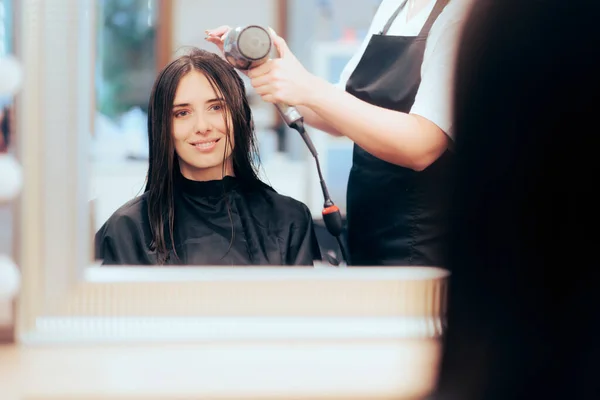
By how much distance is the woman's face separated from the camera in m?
0.89

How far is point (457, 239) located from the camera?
0.58 meters

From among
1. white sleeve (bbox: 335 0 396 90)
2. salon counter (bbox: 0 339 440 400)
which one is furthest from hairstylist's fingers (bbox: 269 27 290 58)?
salon counter (bbox: 0 339 440 400)

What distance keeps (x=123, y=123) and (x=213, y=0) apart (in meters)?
0.22

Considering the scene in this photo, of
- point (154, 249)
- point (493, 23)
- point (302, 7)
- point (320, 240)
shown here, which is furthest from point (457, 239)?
point (302, 7)

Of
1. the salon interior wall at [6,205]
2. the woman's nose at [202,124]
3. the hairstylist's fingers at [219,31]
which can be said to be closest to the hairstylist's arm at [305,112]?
the hairstylist's fingers at [219,31]

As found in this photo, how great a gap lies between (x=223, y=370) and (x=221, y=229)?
304mm

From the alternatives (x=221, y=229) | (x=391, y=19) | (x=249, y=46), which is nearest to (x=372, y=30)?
(x=391, y=19)

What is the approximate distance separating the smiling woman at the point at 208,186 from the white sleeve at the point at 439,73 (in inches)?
9.6

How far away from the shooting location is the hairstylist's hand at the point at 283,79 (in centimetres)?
75

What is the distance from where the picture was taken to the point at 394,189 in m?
0.87

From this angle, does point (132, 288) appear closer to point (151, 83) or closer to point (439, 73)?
point (151, 83)

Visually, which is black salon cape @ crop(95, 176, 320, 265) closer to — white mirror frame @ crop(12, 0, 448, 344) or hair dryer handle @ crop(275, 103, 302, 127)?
white mirror frame @ crop(12, 0, 448, 344)

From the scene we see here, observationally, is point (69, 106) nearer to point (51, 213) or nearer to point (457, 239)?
point (51, 213)

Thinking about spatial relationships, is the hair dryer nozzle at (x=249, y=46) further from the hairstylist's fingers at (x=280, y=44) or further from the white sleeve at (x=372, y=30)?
the white sleeve at (x=372, y=30)
